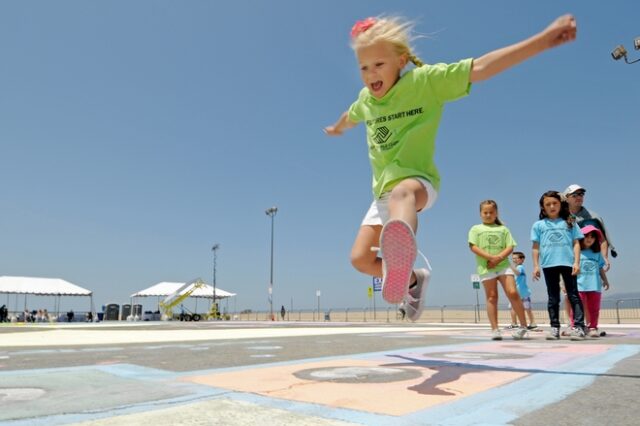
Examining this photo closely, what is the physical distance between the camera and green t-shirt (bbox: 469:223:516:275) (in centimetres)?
638

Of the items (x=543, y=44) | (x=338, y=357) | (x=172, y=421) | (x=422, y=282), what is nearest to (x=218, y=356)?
(x=338, y=357)

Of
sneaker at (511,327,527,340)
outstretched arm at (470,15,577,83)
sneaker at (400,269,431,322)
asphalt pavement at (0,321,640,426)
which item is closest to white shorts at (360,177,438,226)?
sneaker at (400,269,431,322)

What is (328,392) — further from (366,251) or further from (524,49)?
(524,49)

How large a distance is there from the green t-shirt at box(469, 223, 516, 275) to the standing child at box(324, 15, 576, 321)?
10.5ft

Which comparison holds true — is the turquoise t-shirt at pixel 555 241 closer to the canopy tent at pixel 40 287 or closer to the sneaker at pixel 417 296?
the sneaker at pixel 417 296

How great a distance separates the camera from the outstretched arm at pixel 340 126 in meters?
4.50

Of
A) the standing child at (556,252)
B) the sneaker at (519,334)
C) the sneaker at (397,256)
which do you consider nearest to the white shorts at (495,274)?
the standing child at (556,252)

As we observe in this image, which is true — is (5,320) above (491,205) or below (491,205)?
below

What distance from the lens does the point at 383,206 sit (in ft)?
11.5

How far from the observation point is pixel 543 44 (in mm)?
2740

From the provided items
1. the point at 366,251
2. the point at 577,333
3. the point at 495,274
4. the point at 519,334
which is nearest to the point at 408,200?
the point at 366,251

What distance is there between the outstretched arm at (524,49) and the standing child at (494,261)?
3641mm

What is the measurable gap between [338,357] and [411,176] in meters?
1.66

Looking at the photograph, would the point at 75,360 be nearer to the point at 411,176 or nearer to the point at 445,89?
the point at 411,176
